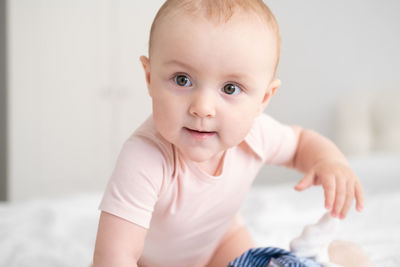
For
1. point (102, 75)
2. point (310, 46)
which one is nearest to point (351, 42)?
point (310, 46)

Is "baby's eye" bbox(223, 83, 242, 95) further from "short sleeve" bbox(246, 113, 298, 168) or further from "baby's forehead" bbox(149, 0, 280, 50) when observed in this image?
"short sleeve" bbox(246, 113, 298, 168)

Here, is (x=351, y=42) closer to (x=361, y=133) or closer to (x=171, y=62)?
(x=361, y=133)

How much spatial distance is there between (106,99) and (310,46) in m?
1.31

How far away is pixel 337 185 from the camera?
2.24ft

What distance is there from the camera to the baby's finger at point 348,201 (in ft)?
2.13

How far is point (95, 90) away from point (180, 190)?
2.04m

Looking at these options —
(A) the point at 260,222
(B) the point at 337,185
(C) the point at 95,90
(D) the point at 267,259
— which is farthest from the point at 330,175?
(C) the point at 95,90

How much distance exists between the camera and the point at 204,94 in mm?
575

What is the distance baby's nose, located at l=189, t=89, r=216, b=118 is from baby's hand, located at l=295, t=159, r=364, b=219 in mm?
204

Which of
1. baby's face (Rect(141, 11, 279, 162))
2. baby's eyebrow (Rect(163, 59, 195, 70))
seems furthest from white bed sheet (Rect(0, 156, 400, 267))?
baby's eyebrow (Rect(163, 59, 195, 70))

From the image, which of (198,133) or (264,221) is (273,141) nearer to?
(198,133)

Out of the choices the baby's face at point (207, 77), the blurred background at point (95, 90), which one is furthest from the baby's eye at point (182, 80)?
the blurred background at point (95, 90)

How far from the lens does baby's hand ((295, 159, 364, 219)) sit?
2.15 ft

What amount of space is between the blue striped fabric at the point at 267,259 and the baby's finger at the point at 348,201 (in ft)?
0.29
